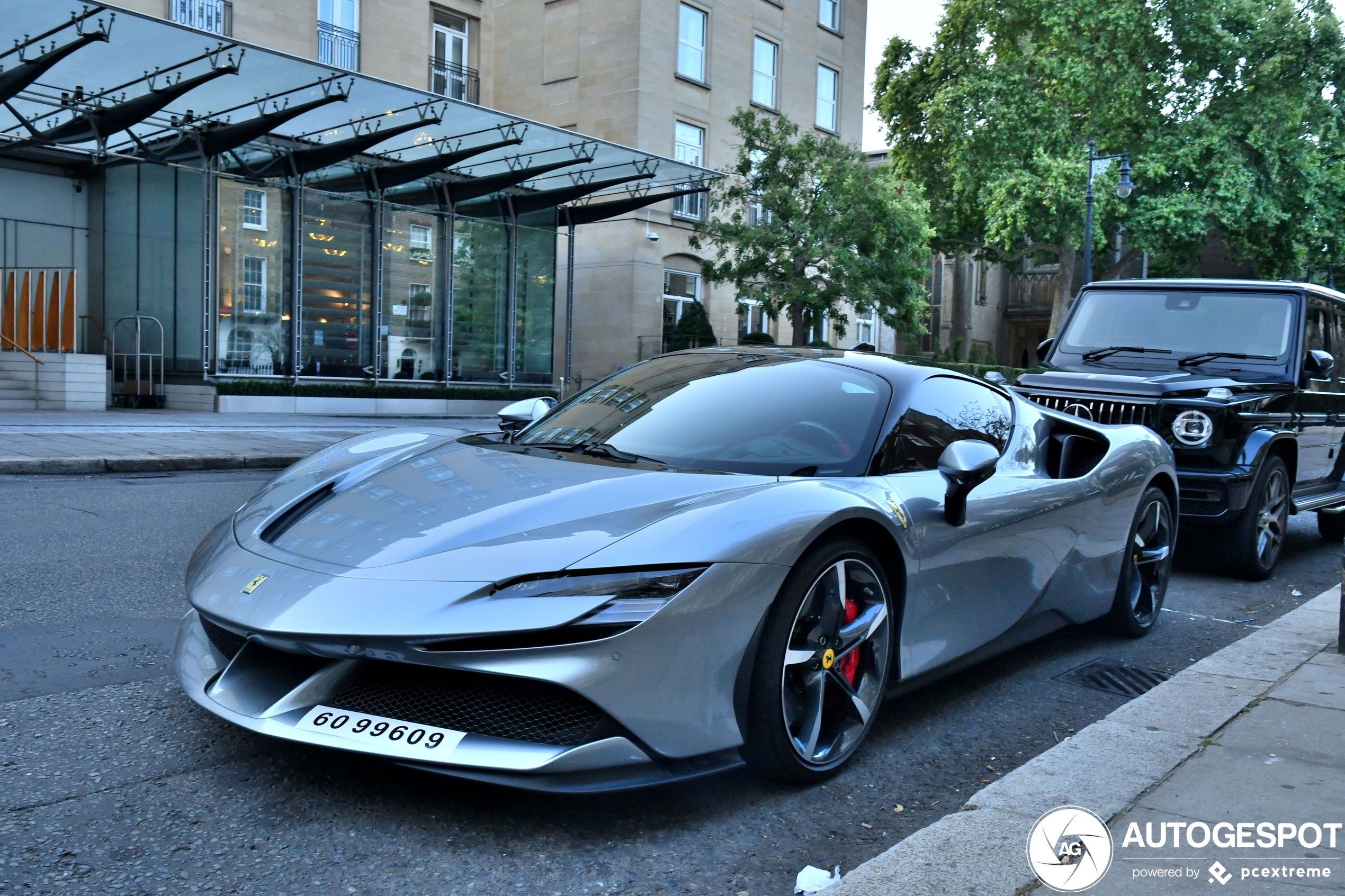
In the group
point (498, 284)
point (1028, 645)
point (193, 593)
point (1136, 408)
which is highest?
point (498, 284)

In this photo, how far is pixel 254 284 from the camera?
A: 68.7 ft

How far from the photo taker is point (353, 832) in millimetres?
2605

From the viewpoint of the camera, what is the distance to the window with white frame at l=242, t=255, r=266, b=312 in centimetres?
2081

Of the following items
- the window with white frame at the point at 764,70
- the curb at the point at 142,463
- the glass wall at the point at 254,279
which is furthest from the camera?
the window with white frame at the point at 764,70

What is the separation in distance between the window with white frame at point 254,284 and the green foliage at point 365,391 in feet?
4.71

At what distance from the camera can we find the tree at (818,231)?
24938 mm

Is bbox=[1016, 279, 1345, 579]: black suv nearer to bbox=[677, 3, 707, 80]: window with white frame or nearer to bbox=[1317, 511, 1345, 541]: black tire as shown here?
bbox=[1317, 511, 1345, 541]: black tire

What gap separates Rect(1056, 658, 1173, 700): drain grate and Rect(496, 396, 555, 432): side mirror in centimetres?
236

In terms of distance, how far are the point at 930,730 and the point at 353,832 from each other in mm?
1991

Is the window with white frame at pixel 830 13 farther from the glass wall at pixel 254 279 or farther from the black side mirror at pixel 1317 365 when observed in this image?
the black side mirror at pixel 1317 365

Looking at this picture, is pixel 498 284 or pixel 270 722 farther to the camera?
pixel 498 284

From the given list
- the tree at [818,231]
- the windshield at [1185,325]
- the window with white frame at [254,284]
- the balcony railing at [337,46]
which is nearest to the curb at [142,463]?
the windshield at [1185,325]

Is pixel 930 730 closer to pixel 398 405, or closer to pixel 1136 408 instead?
pixel 1136 408

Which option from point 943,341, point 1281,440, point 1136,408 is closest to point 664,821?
point 1136,408
